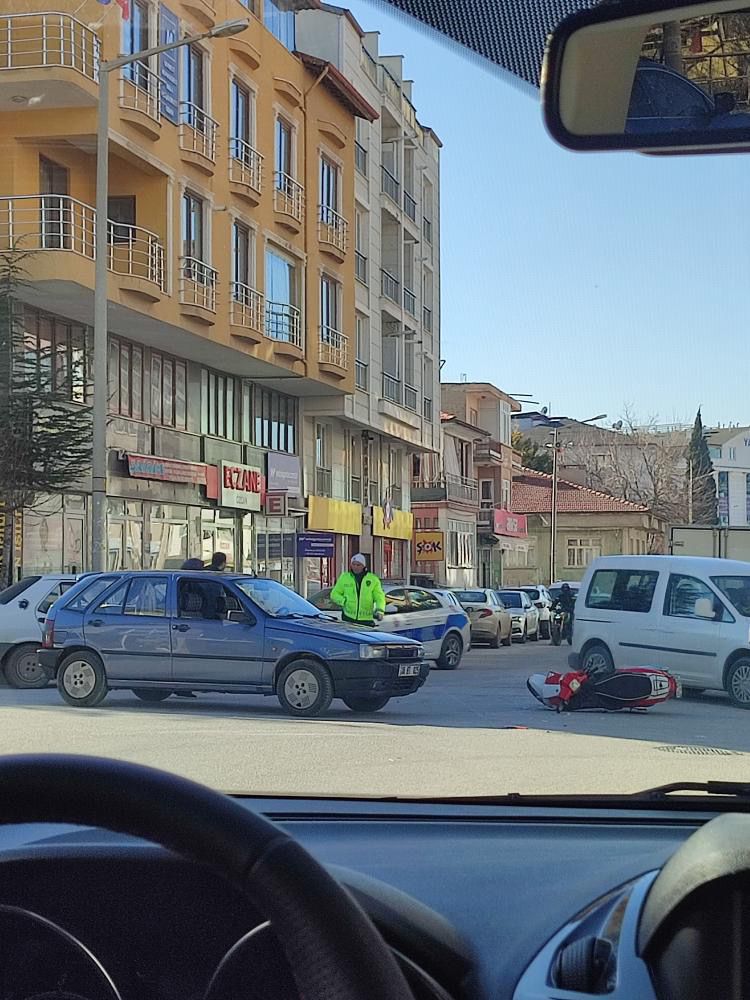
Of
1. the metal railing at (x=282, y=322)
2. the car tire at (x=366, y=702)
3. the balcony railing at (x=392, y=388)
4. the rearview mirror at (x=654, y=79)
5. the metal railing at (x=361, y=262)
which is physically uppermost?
the metal railing at (x=282, y=322)

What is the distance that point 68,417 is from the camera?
19.3 m

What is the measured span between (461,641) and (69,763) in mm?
9720

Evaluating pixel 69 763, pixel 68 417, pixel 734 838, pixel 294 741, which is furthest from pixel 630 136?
pixel 68 417

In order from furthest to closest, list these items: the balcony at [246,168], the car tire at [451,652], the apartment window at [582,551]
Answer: the balcony at [246,168] → the car tire at [451,652] → the apartment window at [582,551]

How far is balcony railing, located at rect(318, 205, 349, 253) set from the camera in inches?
299

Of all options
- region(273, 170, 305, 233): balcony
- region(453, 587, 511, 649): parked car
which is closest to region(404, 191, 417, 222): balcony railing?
region(453, 587, 511, 649): parked car

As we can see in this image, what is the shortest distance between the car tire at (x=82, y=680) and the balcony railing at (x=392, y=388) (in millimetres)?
2304

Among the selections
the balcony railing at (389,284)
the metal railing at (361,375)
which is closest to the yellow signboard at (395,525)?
the metal railing at (361,375)

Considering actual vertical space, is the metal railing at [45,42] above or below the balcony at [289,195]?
above

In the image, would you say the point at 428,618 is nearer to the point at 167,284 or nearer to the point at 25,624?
the point at 25,624

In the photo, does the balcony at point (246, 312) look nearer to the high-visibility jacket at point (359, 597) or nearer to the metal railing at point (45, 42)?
the metal railing at point (45, 42)

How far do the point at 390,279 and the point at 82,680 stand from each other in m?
3.29

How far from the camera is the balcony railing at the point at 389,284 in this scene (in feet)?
19.6

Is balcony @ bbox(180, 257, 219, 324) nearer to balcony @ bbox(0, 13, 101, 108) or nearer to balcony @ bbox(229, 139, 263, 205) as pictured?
balcony @ bbox(0, 13, 101, 108)
